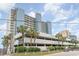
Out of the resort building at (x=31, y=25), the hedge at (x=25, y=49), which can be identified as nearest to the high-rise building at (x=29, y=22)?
the resort building at (x=31, y=25)

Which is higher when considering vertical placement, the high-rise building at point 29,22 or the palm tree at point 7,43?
the high-rise building at point 29,22

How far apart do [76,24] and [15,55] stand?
1497 mm

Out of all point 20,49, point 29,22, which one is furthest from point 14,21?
point 20,49

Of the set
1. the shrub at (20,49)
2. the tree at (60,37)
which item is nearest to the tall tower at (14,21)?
the shrub at (20,49)

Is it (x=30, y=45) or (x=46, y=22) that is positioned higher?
(x=46, y=22)

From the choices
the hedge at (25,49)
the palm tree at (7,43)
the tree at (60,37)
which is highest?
the tree at (60,37)

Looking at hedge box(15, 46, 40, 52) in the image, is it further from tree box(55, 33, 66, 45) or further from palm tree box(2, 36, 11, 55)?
tree box(55, 33, 66, 45)

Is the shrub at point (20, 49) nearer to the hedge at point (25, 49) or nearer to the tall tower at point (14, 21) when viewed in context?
the hedge at point (25, 49)

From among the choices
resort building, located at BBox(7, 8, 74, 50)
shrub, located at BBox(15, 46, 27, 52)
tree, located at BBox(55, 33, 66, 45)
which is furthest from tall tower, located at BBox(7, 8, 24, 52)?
tree, located at BBox(55, 33, 66, 45)

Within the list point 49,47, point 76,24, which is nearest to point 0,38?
point 49,47

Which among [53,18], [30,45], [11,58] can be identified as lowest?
[11,58]

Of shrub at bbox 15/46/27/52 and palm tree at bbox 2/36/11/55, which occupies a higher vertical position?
palm tree at bbox 2/36/11/55

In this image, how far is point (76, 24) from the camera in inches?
144

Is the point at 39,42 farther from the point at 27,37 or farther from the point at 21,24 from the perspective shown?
the point at 21,24
